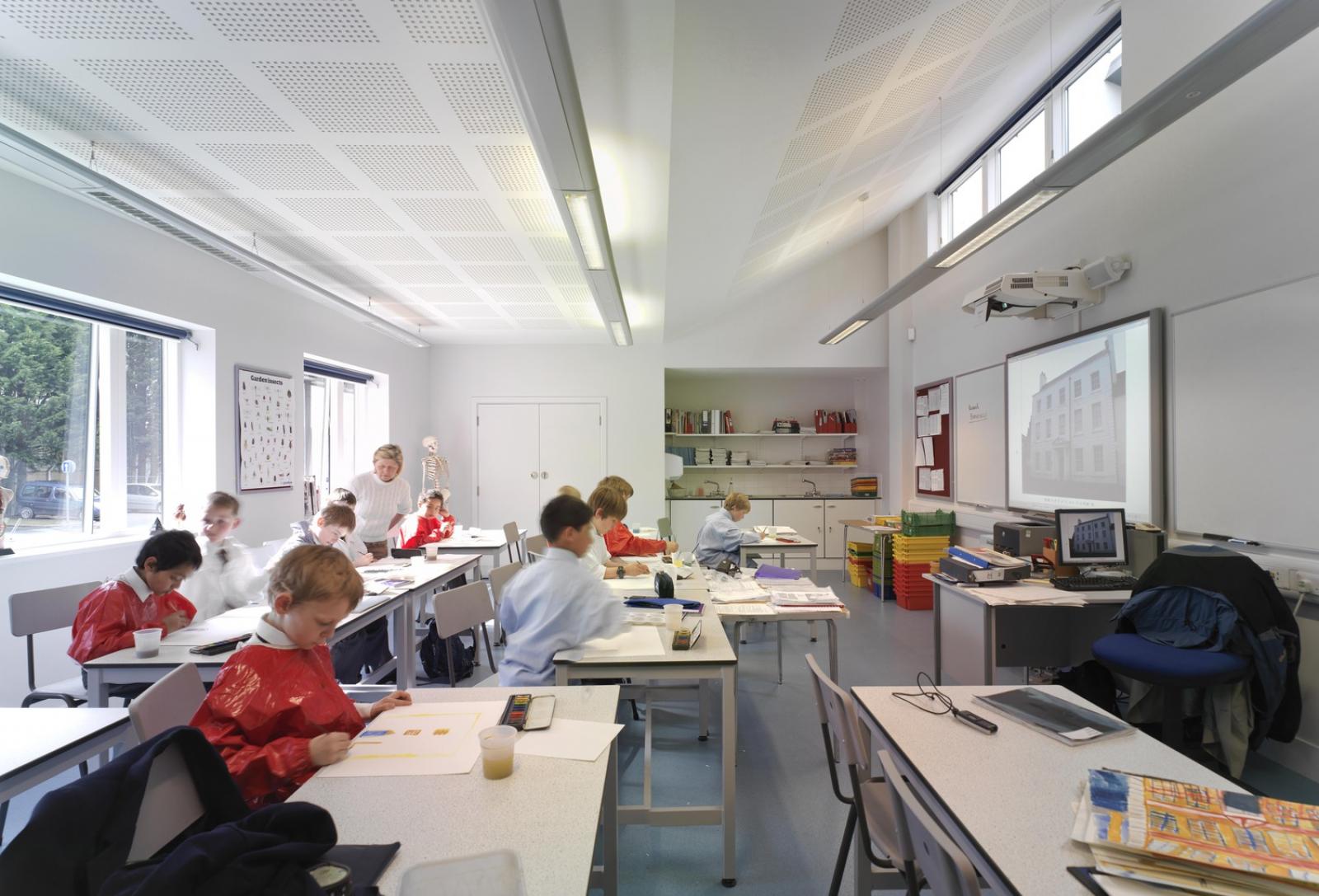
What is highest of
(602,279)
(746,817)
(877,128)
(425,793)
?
(877,128)

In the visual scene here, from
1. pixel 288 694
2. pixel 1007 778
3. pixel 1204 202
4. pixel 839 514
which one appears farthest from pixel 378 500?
pixel 1204 202

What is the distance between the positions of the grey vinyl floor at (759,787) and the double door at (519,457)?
3759mm

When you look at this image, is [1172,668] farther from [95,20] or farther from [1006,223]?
[95,20]

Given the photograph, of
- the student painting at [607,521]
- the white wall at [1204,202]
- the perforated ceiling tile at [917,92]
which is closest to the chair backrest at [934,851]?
the student painting at [607,521]

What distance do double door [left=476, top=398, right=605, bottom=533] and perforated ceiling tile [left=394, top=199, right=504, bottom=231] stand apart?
395 cm

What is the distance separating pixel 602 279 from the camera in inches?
173

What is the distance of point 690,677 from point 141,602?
2467 millimetres

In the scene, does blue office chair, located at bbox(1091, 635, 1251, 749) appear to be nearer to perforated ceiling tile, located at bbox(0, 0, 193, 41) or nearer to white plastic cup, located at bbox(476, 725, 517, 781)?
white plastic cup, located at bbox(476, 725, 517, 781)

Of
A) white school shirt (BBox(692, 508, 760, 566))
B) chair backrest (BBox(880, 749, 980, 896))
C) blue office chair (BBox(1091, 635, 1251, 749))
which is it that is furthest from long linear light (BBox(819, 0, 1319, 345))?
white school shirt (BBox(692, 508, 760, 566))

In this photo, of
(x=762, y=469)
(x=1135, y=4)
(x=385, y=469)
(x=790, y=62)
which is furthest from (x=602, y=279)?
(x=762, y=469)

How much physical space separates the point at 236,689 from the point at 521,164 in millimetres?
2723

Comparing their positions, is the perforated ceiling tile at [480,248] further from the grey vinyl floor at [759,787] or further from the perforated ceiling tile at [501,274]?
the grey vinyl floor at [759,787]

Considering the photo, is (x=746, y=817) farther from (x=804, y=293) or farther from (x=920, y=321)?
(x=804, y=293)

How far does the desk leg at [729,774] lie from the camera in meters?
2.09
